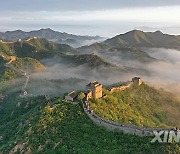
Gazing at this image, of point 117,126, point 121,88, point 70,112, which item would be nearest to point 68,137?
point 117,126

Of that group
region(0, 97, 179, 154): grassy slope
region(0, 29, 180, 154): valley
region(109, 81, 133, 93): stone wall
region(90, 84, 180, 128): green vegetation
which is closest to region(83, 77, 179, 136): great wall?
region(0, 29, 180, 154): valley

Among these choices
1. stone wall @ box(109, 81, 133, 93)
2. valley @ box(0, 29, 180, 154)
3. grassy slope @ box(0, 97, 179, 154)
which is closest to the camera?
grassy slope @ box(0, 97, 179, 154)

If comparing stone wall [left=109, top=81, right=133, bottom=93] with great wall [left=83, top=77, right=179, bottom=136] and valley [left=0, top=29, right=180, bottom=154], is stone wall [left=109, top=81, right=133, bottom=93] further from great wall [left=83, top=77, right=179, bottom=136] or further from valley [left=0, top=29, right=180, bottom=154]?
great wall [left=83, top=77, right=179, bottom=136]

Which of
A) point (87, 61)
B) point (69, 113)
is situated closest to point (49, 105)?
point (69, 113)

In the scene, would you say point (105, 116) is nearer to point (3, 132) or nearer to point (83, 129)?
point (83, 129)

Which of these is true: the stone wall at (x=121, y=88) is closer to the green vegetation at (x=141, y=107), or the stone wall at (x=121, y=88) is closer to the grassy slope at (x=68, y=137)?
the green vegetation at (x=141, y=107)

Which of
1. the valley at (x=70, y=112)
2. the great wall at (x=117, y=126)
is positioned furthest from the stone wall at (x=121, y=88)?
the great wall at (x=117, y=126)
